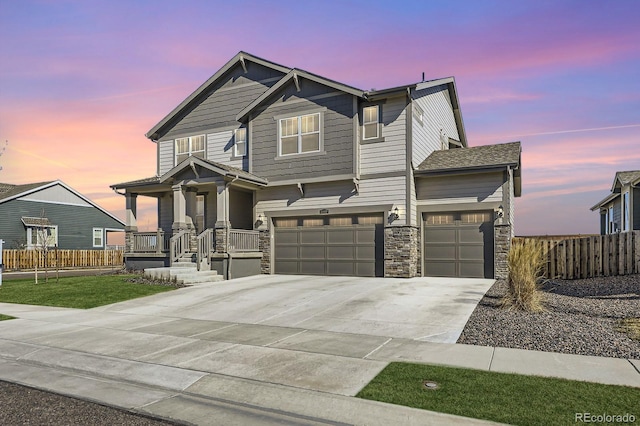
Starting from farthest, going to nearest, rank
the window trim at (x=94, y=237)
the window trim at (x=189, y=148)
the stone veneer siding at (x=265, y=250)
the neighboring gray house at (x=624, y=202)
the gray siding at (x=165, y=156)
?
the window trim at (x=94, y=237) < the neighboring gray house at (x=624, y=202) < the gray siding at (x=165, y=156) < the window trim at (x=189, y=148) < the stone veneer siding at (x=265, y=250)

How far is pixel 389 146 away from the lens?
18.1 m

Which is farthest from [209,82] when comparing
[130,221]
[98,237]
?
[98,237]

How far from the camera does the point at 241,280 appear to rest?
58.9 feet

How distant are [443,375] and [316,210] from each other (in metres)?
13.5

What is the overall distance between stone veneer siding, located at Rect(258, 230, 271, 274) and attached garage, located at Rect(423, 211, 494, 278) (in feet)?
22.8

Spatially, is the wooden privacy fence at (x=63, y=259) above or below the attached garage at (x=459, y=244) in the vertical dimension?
below

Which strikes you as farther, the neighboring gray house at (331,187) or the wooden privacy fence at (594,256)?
the neighboring gray house at (331,187)

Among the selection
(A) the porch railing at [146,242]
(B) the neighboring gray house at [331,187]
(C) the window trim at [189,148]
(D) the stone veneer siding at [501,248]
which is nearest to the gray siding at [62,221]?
(B) the neighboring gray house at [331,187]

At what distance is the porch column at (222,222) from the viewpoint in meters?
18.4

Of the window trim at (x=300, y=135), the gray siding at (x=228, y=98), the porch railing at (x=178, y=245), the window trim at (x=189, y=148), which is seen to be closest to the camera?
the porch railing at (x=178, y=245)

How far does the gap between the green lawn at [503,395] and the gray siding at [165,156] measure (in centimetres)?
2004

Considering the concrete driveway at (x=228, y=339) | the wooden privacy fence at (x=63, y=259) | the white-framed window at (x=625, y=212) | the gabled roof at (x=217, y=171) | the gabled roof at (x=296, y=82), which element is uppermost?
the gabled roof at (x=296, y=82)

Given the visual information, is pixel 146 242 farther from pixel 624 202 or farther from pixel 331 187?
pixel 624 202

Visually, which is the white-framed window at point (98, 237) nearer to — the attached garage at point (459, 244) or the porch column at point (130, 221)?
the porch column at point (130, 221)
